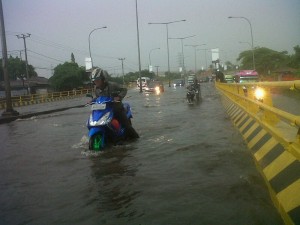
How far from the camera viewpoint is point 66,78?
2377 inches

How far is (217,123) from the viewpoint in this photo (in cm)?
1084

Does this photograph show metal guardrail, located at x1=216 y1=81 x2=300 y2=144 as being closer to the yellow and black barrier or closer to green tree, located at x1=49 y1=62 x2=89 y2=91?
the yellow and black barrier

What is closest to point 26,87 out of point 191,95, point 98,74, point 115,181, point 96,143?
point 191,95

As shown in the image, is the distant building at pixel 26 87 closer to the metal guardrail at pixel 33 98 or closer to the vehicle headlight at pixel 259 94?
the metal guardrail at pixel 33 98

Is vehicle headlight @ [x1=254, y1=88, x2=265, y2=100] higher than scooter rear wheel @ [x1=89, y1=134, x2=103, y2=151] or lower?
higher

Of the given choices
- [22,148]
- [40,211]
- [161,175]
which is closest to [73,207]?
[40,211]

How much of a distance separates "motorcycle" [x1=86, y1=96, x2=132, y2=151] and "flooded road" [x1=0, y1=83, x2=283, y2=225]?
286 millimetres

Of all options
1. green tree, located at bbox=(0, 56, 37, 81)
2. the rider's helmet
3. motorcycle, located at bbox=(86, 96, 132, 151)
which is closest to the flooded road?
motorcycle, located at bbox=(86, 96, 132, 151)

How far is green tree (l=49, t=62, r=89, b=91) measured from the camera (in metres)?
60.4

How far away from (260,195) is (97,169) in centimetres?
269

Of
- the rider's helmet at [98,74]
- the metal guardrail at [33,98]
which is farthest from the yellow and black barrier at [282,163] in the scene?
the metal guardrail at [33,98]

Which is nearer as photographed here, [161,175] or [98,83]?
[161,175]

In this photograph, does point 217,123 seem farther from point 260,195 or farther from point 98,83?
point 260,195

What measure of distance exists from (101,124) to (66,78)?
54916 mm
